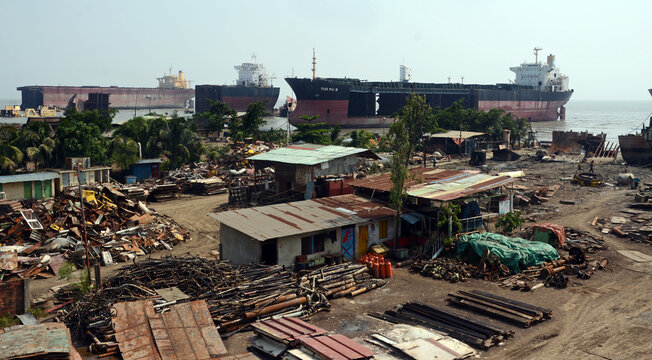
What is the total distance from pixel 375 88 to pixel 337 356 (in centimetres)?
8318

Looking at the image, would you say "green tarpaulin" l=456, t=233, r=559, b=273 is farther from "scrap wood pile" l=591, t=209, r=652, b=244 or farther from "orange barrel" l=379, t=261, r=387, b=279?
"scrap wood pile" l=591, t=209, r=652, b=244

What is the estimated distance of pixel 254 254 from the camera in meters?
18.0

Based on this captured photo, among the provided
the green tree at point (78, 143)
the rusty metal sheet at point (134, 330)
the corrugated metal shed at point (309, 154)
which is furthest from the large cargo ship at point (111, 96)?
the rusty metal sheet at point (134, 330)

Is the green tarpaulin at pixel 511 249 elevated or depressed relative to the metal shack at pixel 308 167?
depressed

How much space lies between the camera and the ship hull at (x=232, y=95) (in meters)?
118

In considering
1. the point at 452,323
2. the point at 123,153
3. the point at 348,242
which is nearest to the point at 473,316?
the point at 452,323

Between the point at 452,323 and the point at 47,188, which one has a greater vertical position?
the point at 47,188

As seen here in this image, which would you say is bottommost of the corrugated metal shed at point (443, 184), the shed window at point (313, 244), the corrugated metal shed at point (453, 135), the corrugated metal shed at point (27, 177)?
the shed window at point (313, 244)

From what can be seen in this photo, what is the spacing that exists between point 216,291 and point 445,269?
809 cm

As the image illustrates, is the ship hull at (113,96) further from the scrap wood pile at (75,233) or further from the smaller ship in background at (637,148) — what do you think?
the scrap wood pile at (75,233)

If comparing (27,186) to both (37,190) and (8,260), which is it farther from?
(8,260)

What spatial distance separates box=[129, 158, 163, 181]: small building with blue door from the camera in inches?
1468

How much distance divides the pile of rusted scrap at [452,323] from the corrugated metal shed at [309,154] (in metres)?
14.0

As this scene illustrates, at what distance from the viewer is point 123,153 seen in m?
36.6
